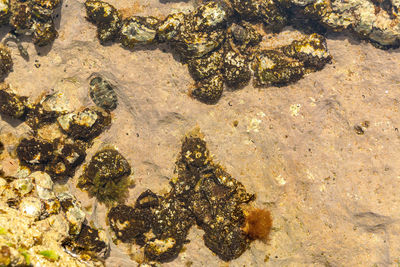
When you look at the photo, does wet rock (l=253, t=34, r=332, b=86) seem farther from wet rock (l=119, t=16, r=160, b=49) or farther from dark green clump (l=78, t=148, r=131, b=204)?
dark green clump (l=78, t=148, r=131, b=204)

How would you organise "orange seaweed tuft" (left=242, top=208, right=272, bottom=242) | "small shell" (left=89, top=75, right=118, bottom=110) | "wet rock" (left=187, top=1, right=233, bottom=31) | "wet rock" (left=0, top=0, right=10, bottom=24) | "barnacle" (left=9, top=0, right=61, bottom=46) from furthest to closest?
"small shell" (left=89, top=75, right=118, bottom=110), "wet rock" (left=187, top=1, right=233, bottom=31), "orange seaweed tuft" (left=242, top=208, right=272, bottom=242), "barnacle" (left=9, top=0, right=61, bottom=46), "wet rock" (left=0, top=0, right=10, bottom=24)

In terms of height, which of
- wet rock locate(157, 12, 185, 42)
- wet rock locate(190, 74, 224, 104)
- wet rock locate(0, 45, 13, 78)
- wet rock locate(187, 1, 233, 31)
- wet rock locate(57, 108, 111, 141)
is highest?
wet rock locate(187, 1, 233, 31)

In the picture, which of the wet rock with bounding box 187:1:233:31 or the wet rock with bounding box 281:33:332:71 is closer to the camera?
the wet rock with bounding box 187:1:233:31

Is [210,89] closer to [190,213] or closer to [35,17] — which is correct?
[190,213]

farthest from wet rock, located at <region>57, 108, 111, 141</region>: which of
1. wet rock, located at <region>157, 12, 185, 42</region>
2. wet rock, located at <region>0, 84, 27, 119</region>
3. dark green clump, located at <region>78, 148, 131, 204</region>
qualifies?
wet rock, located at <region>157, 12, 185, 42</region>

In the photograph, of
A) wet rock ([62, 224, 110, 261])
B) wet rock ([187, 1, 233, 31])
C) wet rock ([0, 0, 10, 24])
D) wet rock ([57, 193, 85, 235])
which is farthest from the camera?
wet rock ([187, 1, 233, 31])


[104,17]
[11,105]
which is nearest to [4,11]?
[11,105]
